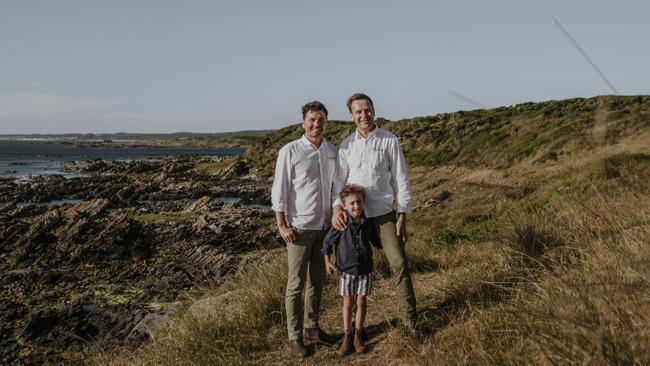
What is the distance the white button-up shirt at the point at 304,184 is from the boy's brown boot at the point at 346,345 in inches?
40.5

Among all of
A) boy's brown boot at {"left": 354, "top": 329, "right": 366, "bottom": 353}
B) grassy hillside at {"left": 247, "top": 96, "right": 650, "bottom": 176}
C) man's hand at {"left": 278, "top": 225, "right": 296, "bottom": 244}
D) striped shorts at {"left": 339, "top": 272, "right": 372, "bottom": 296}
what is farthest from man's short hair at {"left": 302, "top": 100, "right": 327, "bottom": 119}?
grassy hillside at {"left": 247, "top": 96, "right": 650, "bottom": 176}

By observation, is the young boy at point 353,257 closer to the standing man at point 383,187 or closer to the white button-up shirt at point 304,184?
the standing man at point 383,187

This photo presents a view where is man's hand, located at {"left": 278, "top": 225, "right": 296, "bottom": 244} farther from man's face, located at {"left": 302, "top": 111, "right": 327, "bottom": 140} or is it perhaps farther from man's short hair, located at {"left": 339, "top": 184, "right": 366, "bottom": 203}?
man's face, located at {"left": 302, "top": 111, "right": 327, "bottom": 140}

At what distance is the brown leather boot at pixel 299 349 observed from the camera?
15.9 feet

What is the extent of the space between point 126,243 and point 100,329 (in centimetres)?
818

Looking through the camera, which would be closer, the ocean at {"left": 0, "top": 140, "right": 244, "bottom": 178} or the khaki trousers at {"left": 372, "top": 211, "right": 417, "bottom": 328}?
the khaki trousers at {"left": 372, "top": 211, "right": 417, "bottom": 328}

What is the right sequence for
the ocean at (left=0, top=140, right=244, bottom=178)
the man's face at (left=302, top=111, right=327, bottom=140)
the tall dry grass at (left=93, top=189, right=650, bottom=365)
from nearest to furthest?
the tall dry grass at (left=93, top=189, right=650, bottom=365) < the man's face at (left=302, top=111, right=327, bottom=140) < the ocean at (left=0, top=140, right=244, bottom=178)

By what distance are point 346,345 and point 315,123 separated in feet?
6.67

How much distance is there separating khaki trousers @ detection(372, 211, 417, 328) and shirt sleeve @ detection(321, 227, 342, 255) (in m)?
0.37

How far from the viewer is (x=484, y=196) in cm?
1923

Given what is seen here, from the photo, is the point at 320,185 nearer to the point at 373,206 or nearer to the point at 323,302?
the point at 373,206

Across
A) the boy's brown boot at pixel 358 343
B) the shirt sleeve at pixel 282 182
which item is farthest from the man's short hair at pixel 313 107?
the boy's brown boot at pixel 358 343

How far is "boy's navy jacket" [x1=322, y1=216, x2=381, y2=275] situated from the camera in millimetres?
4625

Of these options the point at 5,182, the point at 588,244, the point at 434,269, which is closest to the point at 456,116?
the point at 434,269
